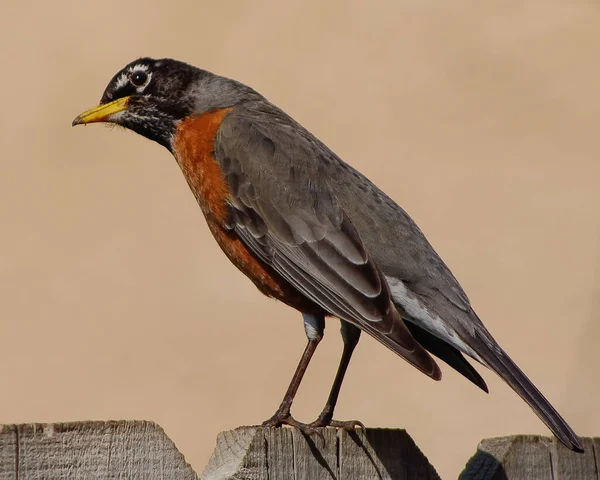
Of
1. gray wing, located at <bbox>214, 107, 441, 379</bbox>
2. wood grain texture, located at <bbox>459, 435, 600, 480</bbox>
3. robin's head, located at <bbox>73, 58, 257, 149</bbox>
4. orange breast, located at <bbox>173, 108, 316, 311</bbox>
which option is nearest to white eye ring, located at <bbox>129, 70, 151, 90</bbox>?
robin's head, located at <bbox>73, 58, 257, 149</bbox>

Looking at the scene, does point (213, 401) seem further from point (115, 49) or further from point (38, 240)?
point (115, 49)

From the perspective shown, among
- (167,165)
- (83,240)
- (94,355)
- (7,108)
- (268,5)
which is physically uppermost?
(268,5)

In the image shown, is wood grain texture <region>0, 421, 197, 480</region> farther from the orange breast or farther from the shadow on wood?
the orange breast

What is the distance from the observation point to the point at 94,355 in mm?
8148

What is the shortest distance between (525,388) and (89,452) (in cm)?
177

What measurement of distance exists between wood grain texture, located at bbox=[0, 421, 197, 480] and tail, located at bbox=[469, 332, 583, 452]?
1.26m


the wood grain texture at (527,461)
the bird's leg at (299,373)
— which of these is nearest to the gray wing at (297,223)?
the bird's leg at (299,373)

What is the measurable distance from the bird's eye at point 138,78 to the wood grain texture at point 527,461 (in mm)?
3053

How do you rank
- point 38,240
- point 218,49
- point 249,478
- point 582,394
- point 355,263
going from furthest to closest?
1. point 218,49
2. point 38,240
3. point 582,394
4. point 355,263
5. point 249,478

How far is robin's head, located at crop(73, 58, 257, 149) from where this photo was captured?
640 centimetres

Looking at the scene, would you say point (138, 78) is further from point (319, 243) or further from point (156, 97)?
point (319, 243)

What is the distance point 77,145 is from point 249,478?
19.9ft

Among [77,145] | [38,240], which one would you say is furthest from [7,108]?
[38,240]

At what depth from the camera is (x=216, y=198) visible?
572 centimetres
